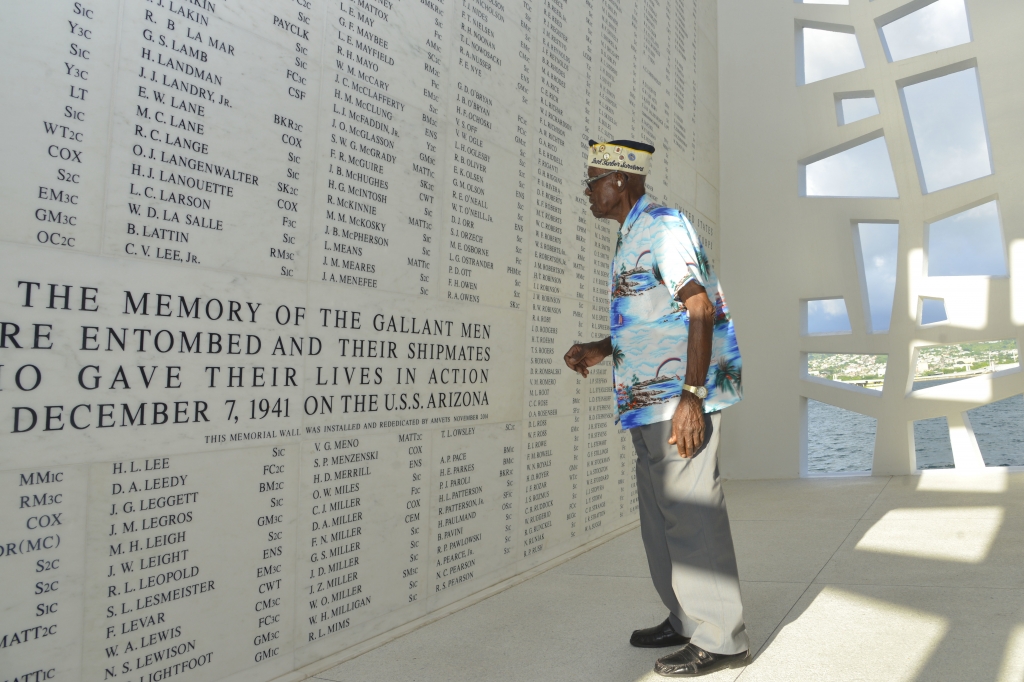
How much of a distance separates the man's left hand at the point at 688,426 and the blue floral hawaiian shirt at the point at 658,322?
3.3 inches

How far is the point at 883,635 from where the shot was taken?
2.21 meters

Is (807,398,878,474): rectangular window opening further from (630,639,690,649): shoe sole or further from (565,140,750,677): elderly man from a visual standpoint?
(565,140,750,677): elderly man

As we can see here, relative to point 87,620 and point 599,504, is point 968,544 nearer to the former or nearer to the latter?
point 599,504

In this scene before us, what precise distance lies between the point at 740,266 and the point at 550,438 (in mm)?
3551

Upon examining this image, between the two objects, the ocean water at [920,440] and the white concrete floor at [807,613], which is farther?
the ocean water at [920,440]

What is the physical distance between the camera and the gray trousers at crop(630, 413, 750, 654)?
77.6 inches

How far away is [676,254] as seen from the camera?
199 cm

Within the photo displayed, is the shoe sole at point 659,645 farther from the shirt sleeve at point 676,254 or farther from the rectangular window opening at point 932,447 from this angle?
the rectangular window opening at point 932,447

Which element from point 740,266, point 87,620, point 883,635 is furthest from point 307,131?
point 740,266

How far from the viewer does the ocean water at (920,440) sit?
5.91 meters

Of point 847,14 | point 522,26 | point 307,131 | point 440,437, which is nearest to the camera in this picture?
point 307,131

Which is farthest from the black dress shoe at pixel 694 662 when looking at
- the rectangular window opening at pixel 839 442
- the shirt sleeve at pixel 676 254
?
the rectangular window opening at pixel 839 442

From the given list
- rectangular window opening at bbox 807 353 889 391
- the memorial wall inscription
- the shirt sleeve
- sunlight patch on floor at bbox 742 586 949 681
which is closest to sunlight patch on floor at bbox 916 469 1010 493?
rectangular window opening at bbox 807 353 889 391

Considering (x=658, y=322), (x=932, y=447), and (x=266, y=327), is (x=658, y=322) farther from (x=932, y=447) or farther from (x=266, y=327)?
(x=932, y=447)
